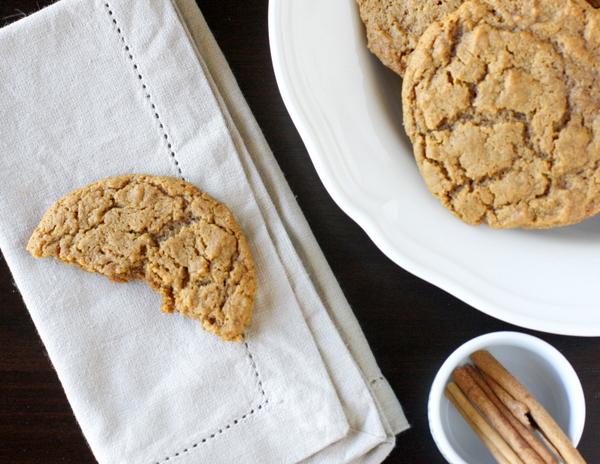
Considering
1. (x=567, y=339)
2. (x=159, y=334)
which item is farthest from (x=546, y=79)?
(x=159, y=334)

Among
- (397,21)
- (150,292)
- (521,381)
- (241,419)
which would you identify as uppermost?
(397,21)

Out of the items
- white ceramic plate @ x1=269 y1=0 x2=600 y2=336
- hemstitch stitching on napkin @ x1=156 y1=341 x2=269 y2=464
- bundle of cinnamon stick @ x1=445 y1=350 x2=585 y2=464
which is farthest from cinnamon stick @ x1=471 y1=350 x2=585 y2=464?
hemstitch stitching on napkin @ x1=156 y1=341 x2=269 y2=464

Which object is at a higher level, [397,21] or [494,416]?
[397,21]

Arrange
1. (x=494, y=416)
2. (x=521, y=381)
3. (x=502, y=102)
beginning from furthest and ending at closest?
(x=521, y=381)
(x=494, y=416)
(x=502, y=102)

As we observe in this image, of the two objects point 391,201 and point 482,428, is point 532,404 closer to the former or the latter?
point 482,428

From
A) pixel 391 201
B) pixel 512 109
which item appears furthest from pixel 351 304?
pixel 512 109

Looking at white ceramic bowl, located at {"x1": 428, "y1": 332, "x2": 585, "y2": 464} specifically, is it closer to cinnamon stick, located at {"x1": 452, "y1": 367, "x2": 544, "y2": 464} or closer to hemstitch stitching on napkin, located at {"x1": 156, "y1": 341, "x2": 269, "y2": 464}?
cinnamon stick, located at {"x1": 452, "y1": 367, "x2": 544, "y2": 464}

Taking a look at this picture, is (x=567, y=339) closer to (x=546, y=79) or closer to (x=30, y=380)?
(x=546, y=79)
